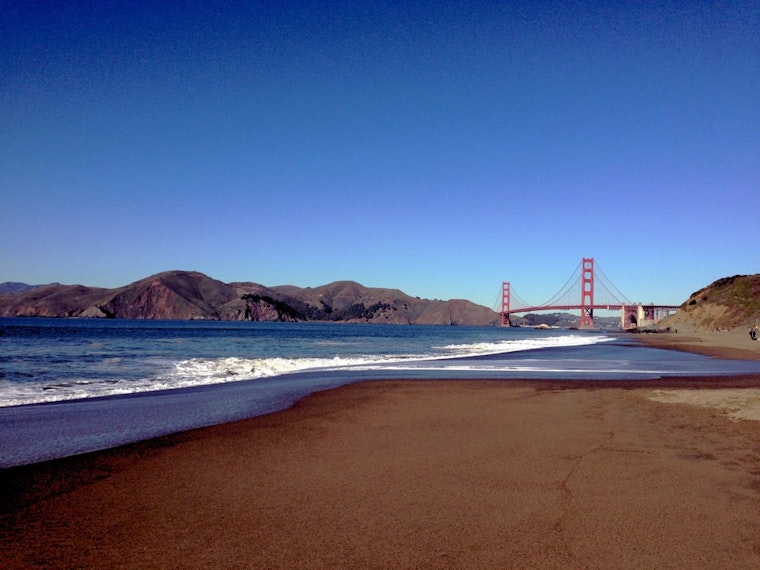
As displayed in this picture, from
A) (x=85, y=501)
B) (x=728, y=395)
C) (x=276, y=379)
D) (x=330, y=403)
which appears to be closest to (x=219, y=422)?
(x=330, y=403)

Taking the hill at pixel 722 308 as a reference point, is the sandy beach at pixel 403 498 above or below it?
below

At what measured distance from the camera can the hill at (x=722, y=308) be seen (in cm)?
7538

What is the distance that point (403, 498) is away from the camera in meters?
4.64

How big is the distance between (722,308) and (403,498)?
9221 cm

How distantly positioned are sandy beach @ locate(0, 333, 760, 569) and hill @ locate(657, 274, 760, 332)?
78.6m

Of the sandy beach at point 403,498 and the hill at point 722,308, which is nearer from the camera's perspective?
the sandy beach at point 403,498

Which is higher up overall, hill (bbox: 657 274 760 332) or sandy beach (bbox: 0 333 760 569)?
hill (bbox: 657 274 760 332)

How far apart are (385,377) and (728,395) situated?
8.62 meters

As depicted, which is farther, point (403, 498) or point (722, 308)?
point (722, 308)

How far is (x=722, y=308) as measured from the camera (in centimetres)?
8175

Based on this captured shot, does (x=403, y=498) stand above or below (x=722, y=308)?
below

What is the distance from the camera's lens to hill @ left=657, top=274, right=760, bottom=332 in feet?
247

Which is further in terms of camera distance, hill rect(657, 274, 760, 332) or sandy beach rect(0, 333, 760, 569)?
hill rect(657, 274, 760, 332)

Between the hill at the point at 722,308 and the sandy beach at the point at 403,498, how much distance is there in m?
78.6
